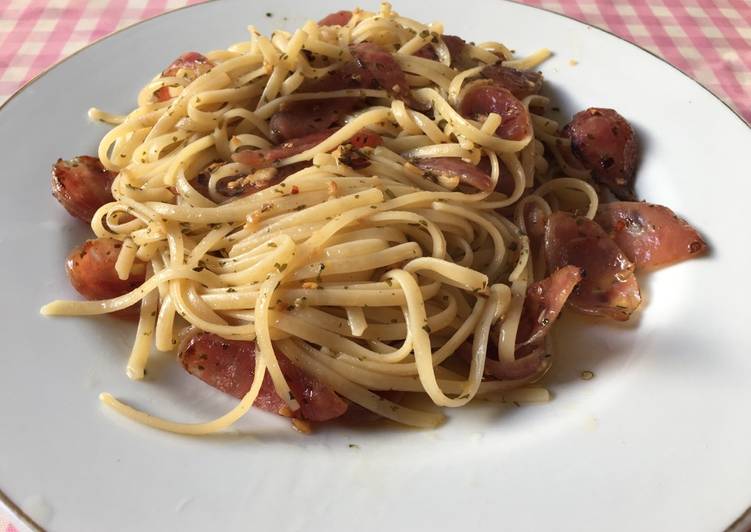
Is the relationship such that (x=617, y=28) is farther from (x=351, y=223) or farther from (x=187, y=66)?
(x=351, y=223)

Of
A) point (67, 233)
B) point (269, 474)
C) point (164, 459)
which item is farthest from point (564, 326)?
point (67, 233)

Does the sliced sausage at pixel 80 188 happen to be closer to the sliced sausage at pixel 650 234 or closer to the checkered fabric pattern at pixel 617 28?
the checkered fabric pattern at pixel 617 28

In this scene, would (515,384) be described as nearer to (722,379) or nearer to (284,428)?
(722,379)

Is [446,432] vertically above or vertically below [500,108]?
below

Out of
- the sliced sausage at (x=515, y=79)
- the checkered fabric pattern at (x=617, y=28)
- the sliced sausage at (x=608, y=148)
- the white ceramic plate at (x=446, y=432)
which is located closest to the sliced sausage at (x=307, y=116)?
the sliced sausage at (x=515, y=79)

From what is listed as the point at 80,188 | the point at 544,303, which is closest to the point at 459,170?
the point at 544,303
